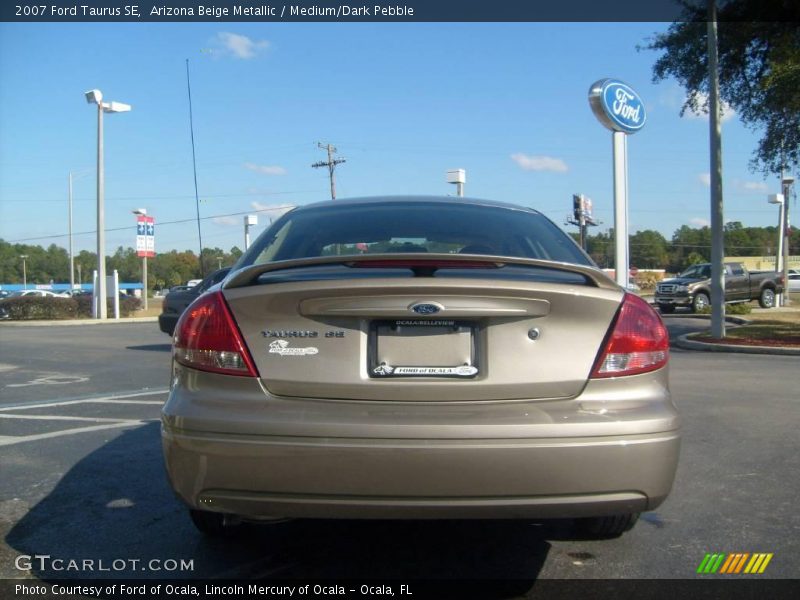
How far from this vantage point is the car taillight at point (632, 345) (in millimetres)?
2869

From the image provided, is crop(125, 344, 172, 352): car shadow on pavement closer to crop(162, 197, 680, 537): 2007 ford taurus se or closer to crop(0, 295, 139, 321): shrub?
crop(162, 197, 680, 537): 2007 ford taurus se

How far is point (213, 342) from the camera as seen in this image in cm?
291

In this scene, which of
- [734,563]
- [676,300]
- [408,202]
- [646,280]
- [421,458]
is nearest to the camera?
[421,458]

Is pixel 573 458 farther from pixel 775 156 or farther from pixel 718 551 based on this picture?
pixel 775 156

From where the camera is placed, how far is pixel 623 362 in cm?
289

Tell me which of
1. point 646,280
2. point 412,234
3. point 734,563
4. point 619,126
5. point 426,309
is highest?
point 619,126

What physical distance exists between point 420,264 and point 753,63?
1722cm

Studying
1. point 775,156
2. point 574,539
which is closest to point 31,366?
point 574,539

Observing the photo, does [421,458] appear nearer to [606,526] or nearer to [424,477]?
[424,477]

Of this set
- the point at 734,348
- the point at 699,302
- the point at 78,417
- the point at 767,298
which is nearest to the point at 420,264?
the point at 78,417

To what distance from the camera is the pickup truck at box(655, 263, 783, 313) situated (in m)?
26.4

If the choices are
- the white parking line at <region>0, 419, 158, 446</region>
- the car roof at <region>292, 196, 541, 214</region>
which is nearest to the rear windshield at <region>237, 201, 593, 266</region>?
the car roof at <region>292, 196, 541, 214</region>

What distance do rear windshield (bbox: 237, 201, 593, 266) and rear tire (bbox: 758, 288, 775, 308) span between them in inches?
1077

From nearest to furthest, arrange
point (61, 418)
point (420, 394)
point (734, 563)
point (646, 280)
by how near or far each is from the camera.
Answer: point (420, 394) < point (734, 563) < point (61, 418) < point (646, 280)
